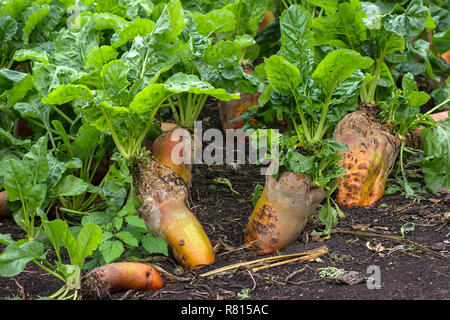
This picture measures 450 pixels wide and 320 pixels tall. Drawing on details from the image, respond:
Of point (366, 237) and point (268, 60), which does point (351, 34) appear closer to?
point (268, 60)

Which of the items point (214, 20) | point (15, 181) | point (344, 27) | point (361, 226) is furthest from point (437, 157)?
point (15, 181)

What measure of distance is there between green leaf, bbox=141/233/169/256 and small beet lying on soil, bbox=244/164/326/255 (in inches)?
15.2

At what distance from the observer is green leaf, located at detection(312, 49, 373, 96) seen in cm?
219

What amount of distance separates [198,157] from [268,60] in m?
1.04

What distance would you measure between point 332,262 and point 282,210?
29 cm

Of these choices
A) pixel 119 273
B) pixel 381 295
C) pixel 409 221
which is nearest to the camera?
pixel 381 295

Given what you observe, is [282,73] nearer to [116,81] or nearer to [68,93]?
[116,81]

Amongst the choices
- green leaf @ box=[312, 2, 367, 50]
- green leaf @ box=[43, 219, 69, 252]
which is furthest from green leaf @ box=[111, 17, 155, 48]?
green leaf @ box=[43, 219, 69, 252]

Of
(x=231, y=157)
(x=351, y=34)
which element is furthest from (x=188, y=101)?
(x=351, y=34)

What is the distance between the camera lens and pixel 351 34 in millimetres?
2793

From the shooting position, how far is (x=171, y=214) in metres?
2.36

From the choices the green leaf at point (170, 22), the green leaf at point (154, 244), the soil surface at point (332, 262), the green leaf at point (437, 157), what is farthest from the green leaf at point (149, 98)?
the green leaf at point (437, 157)

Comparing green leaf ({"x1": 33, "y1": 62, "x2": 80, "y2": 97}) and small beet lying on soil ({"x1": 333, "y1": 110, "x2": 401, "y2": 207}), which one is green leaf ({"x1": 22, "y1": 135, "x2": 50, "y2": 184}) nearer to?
green leaf ({"x1": 33, "y1": 62, "x2": 80, "y2": 97})

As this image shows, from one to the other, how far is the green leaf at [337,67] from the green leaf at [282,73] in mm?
83
